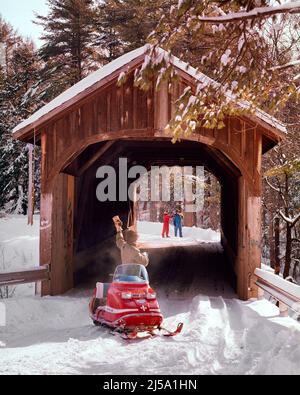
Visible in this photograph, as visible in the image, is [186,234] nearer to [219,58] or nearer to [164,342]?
[164,342]

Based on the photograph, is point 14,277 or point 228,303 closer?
point 14,277

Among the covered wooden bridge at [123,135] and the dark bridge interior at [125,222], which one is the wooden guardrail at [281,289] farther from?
the dark bridge interior at [125,222]

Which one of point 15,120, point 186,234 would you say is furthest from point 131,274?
point 186,234

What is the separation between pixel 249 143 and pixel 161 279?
16.4 feet

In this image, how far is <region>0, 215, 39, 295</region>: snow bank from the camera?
1502cm

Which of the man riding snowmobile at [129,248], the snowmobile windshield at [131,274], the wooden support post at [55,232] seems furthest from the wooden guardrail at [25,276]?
the snowmobile windshield at [131,274]

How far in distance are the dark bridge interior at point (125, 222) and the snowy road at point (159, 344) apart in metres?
3.52

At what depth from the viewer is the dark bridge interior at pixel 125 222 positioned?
45.9ft

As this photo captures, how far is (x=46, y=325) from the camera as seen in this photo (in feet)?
28.0

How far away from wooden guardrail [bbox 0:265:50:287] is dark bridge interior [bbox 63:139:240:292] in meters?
2.66

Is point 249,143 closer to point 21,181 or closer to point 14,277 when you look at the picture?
point 14,277

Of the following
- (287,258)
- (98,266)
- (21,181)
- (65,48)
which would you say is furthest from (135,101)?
(21,181)

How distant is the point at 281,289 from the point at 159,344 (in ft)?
9.11

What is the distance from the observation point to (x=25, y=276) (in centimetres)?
986
